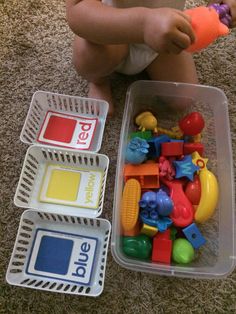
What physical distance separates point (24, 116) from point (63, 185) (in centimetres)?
20

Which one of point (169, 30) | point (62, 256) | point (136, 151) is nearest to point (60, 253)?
point (62, 256)

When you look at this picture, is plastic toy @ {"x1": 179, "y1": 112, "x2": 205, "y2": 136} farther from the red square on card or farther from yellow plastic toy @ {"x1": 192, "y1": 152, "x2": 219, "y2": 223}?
the red square on card

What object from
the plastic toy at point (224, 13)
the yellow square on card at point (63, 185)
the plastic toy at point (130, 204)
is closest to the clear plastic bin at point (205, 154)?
the plastic toy at point (130, 204)

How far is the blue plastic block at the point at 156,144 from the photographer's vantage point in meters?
0.76

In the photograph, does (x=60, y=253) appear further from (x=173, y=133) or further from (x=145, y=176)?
(x=173, y=133)

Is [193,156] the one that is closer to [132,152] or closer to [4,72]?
[132,152]

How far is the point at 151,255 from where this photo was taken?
0.70m

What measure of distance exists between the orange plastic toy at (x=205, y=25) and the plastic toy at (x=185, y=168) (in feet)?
0.82

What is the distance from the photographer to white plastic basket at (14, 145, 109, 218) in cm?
76

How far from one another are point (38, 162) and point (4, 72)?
0.26 meters

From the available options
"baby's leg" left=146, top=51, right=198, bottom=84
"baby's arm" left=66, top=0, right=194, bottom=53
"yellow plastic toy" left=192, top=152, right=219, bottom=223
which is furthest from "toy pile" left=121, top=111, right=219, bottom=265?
"baby's arm" left=66, top=0, right=194, bottom=53

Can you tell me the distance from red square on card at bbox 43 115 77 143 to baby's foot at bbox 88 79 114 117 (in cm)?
8

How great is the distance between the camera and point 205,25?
552 mm

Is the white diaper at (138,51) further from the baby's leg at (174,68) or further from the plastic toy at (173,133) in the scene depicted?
the plastic toy at (173,133)
